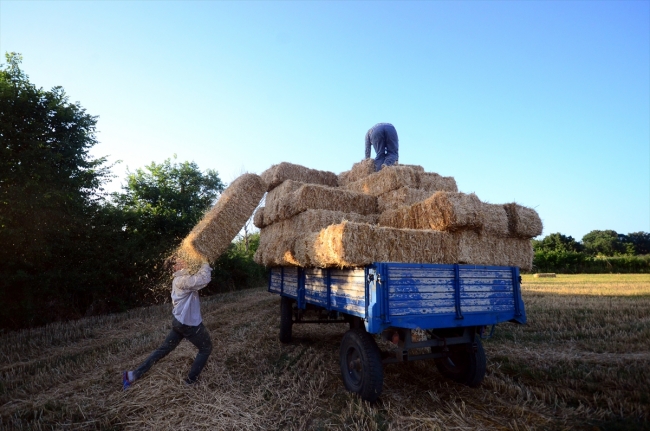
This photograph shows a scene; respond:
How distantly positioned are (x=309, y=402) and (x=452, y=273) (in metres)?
2.29

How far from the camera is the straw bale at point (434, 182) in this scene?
8.53m

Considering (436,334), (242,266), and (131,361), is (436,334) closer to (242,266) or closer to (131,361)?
(131,361)

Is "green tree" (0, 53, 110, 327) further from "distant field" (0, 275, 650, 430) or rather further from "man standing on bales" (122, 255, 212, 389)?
"man standing on bales" (122, 255, 212, 389)

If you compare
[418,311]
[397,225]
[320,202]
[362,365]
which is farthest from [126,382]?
[397,225]

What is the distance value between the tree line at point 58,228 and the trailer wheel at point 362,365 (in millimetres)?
9194

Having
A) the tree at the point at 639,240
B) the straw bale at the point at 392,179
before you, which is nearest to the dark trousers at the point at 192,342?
the straw bale at the point at 392,179

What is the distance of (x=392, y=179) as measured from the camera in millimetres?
8164

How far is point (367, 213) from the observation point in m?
8.16

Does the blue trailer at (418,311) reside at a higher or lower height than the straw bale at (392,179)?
lower

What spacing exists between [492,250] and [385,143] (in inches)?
228

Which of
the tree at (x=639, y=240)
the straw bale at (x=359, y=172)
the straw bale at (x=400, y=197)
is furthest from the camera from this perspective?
the tree at (x=639, y=240)

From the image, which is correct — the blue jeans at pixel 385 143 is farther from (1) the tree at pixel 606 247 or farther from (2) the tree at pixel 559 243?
(1) the tree at pixel 606 247

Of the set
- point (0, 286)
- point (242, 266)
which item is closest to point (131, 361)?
point (0, 286)

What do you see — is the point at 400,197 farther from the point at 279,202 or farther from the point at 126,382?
the point at 126,382
